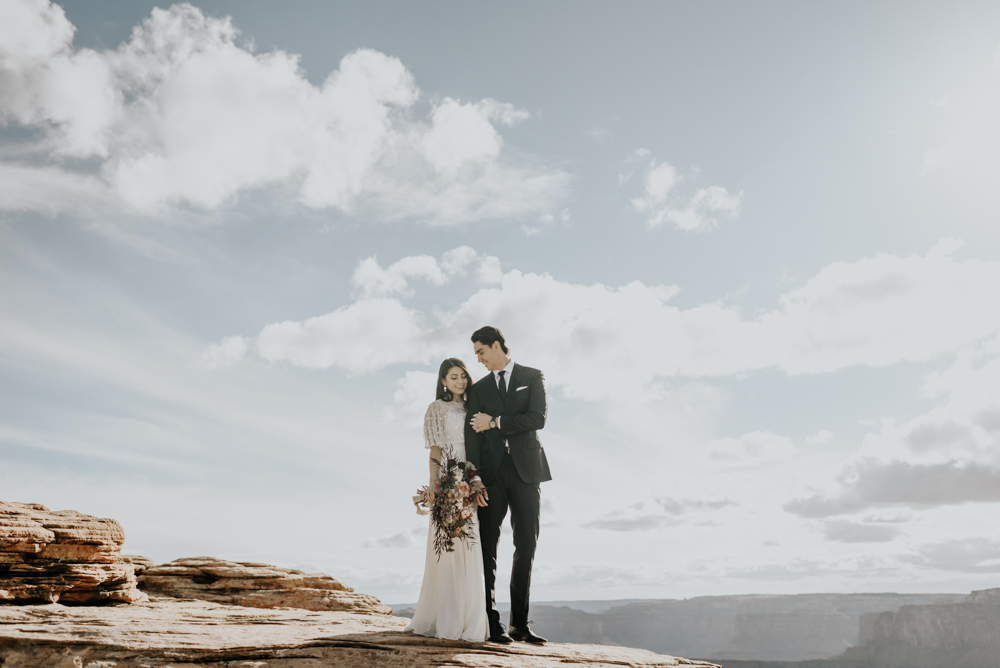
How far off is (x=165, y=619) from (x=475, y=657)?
4.63 m

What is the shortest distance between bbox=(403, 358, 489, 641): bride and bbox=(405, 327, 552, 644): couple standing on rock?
11mm

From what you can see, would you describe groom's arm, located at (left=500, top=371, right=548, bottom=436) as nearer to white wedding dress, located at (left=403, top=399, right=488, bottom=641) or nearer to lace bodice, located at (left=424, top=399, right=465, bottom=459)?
lace bodice, located at (left=424, top=399, right=465, bottom=459)

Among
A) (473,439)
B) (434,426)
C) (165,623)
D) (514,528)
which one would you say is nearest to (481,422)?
(473,439)

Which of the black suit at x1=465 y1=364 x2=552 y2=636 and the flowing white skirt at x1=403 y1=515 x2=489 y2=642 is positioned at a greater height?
the black suit at x1=465 y1=364 x2=552 y2=636

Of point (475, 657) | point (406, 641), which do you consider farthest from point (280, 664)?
point (475, 657)

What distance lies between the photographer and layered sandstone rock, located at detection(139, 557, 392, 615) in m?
13.2

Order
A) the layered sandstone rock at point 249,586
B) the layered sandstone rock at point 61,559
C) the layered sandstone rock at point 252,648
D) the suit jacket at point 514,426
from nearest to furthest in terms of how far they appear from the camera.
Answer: the layered sandstone rock at point 252,648, the suit jacket at point 514,426, the layered sandstone rock at point 61,559, the layered sandstone rock at point 249,586

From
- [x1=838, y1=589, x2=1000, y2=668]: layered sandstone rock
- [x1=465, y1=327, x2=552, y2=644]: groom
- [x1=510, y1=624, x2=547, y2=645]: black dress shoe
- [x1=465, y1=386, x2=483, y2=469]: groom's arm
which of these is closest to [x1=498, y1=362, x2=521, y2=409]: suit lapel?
[x1=465, y1=327, x2=552, y2=644]: groom

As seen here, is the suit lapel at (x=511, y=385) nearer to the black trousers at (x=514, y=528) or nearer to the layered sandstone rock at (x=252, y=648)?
the black trousers at (x=514, y=528)

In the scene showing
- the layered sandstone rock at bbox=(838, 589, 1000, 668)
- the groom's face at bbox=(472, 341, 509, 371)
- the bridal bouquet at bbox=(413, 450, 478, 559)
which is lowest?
the layered sandstone rock at bbox=(838, 589, 1000, 668)

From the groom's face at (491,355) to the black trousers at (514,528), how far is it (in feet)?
3.86

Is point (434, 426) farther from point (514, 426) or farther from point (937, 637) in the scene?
point (937, 637)

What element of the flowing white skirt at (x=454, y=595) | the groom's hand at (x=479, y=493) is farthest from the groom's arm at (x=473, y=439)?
the flowing white skirt at (x=454, y=595)

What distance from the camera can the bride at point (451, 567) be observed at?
6988 millimetres
